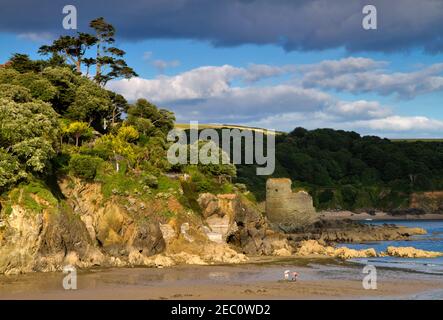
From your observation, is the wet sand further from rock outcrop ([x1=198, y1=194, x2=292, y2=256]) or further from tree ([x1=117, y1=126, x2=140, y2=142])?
tree ([x1=117, y1=126, x2=140, y2=142])

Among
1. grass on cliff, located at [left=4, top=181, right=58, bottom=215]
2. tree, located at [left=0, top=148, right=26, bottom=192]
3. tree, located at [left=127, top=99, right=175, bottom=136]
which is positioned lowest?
grass on cliff, located at [left=4, top=181, right=58, bottom=215]

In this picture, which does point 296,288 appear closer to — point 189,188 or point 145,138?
point 189,188

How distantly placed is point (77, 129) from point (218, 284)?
93.8 feet

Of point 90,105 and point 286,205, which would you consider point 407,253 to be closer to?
point 286,205

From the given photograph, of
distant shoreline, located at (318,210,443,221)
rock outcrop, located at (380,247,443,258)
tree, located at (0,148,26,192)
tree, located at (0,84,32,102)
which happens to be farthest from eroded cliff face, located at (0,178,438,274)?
distant shoreline, located at (318,210,443,221)

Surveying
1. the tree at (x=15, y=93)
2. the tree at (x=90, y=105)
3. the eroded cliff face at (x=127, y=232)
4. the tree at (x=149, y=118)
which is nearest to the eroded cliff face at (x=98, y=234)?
the eroded cliff face at (x=127, y=232)

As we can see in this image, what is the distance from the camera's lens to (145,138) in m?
76.8

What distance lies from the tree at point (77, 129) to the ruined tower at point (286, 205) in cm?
4256

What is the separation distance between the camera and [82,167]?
5622 cm

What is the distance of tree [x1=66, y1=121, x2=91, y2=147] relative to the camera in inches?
2549

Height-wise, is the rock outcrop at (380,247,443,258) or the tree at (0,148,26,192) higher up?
the tree at (0,148,26,192)

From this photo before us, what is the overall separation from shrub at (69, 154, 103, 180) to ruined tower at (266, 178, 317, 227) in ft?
162

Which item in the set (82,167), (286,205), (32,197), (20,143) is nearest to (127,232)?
(82,167)

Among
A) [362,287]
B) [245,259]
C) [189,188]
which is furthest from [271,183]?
[362,287]
